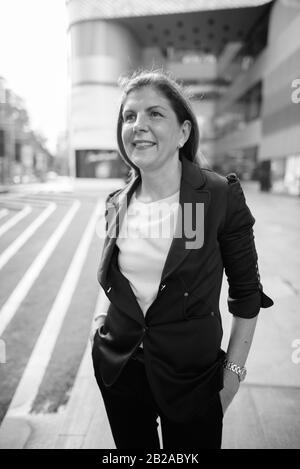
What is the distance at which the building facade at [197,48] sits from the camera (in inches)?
686

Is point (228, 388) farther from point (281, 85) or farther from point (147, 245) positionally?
point (281, 85)

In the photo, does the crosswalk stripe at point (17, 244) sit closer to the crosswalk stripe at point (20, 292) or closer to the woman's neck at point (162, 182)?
the crosswalk stripe at point (20, 292)

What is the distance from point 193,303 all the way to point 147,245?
0.25m

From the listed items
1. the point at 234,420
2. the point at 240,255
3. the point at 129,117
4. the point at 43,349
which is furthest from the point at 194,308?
the point at 43,349

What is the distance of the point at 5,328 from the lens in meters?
3.25

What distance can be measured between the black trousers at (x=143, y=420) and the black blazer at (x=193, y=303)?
48mm

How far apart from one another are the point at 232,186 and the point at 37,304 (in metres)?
3.26

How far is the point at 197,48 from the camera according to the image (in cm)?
2364

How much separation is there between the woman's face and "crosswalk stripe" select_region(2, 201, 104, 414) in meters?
2.00

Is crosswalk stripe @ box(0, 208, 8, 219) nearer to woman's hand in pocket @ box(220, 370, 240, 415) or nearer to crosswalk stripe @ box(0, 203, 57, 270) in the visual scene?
crosswalk stripe @ box(0, 203, 57, 270)

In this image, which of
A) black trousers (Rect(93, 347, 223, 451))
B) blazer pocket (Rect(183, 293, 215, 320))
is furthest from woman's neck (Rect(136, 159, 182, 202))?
black trousers (Rect(93, 347, 223, 451))

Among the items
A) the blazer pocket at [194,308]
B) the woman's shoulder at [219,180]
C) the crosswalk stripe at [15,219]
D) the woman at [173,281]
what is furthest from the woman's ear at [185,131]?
the crosswalk stripe at [15,219]

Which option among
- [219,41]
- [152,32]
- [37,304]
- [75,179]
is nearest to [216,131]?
[219,41]

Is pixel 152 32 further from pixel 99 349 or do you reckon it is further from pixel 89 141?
pixel 99 349
